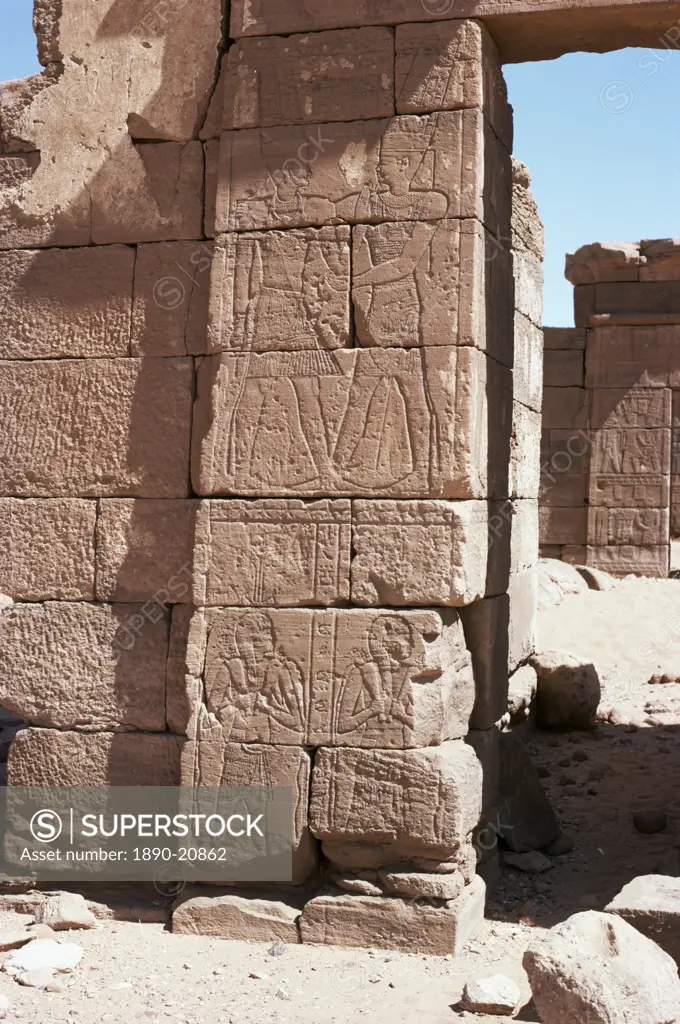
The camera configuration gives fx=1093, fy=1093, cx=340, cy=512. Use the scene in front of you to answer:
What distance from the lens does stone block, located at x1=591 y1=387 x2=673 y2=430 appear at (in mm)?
14820

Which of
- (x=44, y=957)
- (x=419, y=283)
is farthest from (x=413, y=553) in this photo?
(x=44, y=957)

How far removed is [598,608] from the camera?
40.4 feet

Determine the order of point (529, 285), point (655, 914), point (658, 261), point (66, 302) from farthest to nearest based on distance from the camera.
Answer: point (658, 261) < point (529, 285) < point (66, 302) < point (655, 914)

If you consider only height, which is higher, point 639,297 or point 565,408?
point 639,297

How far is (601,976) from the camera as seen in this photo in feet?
12.1

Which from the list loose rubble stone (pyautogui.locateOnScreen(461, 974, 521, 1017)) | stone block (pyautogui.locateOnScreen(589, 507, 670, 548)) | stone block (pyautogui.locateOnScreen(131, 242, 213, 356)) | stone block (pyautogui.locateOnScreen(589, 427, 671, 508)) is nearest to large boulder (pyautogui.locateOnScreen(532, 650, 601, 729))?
loose rubble stone (pyautogui.locateOnScreen(461, 974, 521, 1017))

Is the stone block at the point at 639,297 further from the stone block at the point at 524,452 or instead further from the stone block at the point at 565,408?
the stone block at the point at 524,452

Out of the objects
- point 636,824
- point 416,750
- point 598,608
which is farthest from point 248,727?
point 598,608

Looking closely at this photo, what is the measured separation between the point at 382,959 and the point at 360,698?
1.08 m

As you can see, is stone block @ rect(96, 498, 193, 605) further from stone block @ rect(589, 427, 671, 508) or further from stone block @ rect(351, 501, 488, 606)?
stone block @ rect(589, 427, 671, 508)

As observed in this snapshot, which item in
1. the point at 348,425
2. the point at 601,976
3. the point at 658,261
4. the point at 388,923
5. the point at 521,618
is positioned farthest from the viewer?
the point at 658,261

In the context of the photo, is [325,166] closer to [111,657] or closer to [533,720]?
[111,657]

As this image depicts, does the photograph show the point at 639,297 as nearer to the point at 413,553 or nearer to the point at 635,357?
the point at 635,357

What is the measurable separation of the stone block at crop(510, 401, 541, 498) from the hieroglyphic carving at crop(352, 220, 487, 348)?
1.82m
